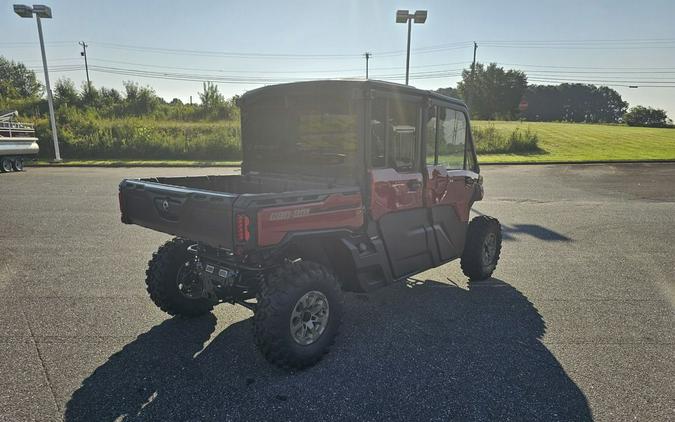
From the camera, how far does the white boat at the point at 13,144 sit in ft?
58.4

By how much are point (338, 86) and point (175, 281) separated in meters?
2.54

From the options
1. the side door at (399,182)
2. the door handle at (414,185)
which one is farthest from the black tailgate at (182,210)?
the door handle at (414,185)

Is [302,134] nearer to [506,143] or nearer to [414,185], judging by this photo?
[414,185]

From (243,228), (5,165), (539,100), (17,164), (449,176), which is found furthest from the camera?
(539,100)

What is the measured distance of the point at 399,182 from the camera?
418 centimetres

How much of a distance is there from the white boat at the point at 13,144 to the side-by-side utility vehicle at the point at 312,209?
18263mm

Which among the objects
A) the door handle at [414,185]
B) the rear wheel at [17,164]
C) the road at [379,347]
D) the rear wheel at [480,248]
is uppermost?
the door handle at [414,185]

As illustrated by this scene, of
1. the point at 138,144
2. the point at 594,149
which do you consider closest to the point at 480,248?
the point at 138,144

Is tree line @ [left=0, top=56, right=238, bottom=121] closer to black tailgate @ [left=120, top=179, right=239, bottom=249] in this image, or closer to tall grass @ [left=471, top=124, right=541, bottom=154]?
tall grass @ [left=471, top=124, right=541, bottom=154]

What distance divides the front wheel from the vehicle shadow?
0.19 metres

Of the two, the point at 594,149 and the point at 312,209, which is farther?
the point at 594,149

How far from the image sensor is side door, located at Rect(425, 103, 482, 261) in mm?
4621

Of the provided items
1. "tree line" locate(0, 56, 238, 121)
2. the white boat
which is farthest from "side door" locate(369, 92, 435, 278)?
"tree line" locate(0, 56, 238, 121)

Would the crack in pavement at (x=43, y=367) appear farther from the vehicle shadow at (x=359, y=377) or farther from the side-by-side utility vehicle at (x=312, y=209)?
the side-by-side utility vehicle at (x=312, y=209)
